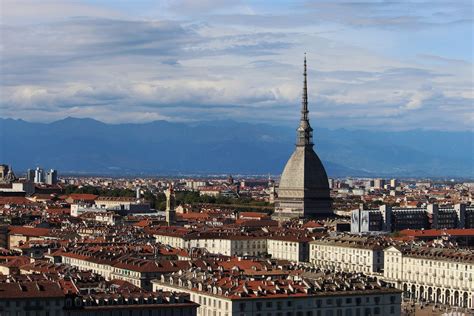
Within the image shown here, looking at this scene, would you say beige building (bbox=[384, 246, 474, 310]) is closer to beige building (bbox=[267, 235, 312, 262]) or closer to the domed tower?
beige building (bbox=[267, 235, 312, 262])

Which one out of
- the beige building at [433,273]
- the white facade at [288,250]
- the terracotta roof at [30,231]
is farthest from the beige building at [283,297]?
the terracotta roof at [30,231]

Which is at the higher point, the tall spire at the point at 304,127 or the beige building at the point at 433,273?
the tall spire at the point at 304,127

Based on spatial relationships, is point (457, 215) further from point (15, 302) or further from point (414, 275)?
point (15, 302)

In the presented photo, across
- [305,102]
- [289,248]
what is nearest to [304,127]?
[305,102]

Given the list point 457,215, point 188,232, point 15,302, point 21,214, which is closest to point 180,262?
point 15,302

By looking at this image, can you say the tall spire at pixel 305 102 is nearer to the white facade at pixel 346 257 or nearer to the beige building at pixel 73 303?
the white facade at pixel 346 257

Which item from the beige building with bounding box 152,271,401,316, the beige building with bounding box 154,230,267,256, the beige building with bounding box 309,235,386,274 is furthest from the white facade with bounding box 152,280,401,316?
the beige building with bounding box 154,230,267,256

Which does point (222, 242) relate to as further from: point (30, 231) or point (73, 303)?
point (73, 303)
